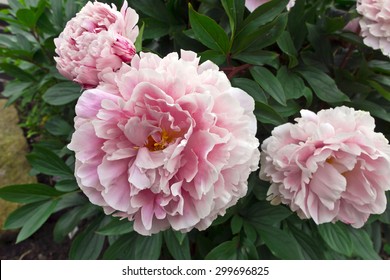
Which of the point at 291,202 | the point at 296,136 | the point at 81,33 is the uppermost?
the point at 81,33

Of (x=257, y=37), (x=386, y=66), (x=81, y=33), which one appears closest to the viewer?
(x=81, y=33)

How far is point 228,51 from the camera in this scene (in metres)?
0.84

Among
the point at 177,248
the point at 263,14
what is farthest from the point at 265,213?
the point at 263,14

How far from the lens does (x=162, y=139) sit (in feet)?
1.95

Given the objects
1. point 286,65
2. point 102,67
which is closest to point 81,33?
point 102,67

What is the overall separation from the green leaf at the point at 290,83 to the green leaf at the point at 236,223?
0.32 meters

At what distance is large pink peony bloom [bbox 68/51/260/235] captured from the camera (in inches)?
22.0

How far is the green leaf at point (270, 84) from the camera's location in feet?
2.71

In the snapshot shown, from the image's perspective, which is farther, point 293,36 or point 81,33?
point 293,36

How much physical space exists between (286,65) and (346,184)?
430 millimetres

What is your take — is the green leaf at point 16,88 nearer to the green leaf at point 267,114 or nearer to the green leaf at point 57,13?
the green leaf at point 57,13

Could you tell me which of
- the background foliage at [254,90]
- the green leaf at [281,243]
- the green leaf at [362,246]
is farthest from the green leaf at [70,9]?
the green leaf at [362,246]

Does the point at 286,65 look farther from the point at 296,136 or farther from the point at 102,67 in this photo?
the point at 102,67

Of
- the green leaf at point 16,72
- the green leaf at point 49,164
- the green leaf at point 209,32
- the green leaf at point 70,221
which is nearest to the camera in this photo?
the green leaf at point 209,32
